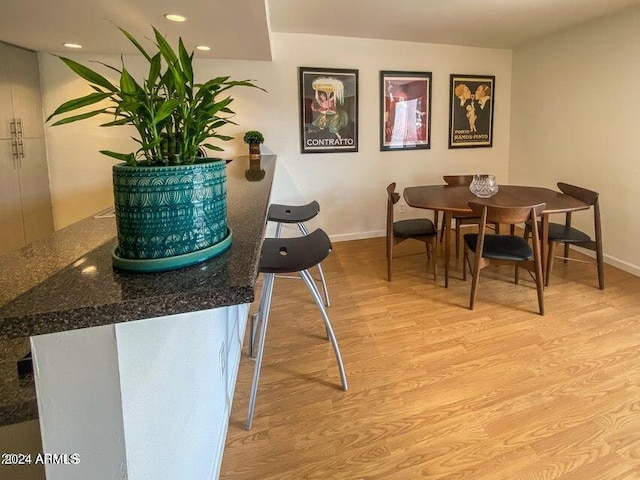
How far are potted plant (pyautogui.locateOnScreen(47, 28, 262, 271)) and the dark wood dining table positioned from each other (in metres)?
2.27

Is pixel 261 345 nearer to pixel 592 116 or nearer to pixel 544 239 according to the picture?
pixel 544 239

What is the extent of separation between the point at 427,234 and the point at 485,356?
4.05 ft

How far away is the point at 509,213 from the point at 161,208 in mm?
2339

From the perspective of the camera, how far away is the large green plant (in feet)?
2.17

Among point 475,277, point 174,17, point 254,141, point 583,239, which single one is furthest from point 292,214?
point 583,239

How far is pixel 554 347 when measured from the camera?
2.23m

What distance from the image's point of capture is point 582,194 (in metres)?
3.02

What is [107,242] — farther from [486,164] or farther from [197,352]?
[486,164]

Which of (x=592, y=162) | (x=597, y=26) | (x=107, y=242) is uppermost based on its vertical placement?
(x=597, y=26)

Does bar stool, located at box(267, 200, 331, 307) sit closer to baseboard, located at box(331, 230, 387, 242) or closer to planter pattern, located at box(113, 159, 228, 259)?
baseboard, located at box(331, 230, 387, 242)

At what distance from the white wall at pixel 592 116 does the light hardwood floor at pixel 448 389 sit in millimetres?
871

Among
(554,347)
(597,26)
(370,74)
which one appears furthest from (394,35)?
(554,347)

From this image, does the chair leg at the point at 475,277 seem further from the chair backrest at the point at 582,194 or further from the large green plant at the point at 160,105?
the large green plant at the point at 160,105

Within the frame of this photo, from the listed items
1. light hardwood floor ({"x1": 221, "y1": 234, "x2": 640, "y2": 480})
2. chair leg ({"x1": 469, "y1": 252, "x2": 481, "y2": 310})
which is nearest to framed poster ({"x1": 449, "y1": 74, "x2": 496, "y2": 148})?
light hardwood floor ({"x1": 221, "y1": 234, "x2": 640, "y2": 480})
